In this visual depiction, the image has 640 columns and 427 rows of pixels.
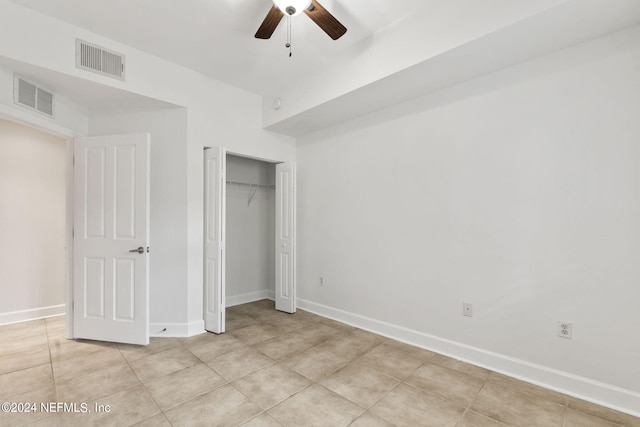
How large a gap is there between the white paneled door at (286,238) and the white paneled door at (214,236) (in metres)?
0.96

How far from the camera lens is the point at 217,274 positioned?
3438mm

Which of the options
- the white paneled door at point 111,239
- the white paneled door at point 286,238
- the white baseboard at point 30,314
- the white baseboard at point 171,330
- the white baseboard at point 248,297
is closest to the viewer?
the white paneled door at point 111,239

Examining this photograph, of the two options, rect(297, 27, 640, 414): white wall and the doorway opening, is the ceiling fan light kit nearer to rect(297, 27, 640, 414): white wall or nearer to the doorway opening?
rect(297, 27, 640, 414): white wall

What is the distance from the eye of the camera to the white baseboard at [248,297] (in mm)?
4480

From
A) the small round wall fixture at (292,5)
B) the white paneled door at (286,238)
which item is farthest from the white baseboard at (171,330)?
the small round wall fixture at (292,5)

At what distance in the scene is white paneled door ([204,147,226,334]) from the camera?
341 centimetres

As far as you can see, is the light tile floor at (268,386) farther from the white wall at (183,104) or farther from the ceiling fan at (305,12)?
the ceiling fan at (305,12)

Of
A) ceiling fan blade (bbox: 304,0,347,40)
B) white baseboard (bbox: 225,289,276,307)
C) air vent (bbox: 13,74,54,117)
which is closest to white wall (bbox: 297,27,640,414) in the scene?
ceiling fan blade (bbox: 304,0,347,40)

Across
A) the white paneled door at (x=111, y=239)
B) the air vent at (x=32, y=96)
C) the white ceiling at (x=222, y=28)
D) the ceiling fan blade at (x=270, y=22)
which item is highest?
the white ceiling at (x=222, y=28)

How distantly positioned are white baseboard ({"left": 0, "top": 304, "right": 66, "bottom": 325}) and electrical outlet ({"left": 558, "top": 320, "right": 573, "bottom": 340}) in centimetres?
573

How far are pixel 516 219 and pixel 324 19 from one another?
226 centimetres

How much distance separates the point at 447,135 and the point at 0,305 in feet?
18.3

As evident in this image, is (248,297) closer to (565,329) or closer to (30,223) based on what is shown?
(30,223)

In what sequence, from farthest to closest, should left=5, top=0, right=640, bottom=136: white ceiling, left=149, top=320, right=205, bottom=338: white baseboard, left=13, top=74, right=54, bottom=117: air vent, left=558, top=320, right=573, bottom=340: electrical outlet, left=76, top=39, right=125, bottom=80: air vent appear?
left=149, top=320, right=205, bottom=338: white baseboard → left=76, top=39, right=125, bottom=80: air vent → left=13, top=74, right=54, bottom=117: air vent → left=558, top=320, right=573, bottom=340: electrical outlet → left=5, top=0, right=640, bottom=136: white ceiling
